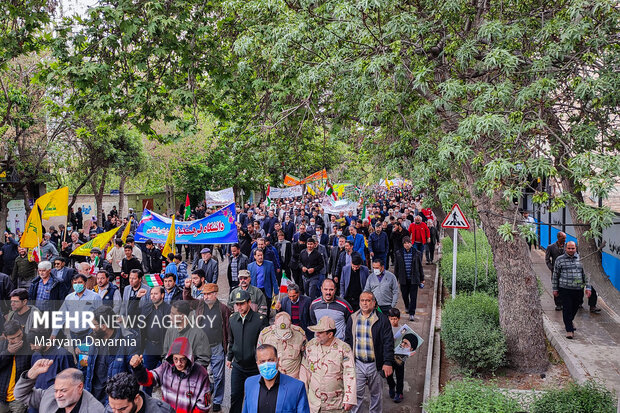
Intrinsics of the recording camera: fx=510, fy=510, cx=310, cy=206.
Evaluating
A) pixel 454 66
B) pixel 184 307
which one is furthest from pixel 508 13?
pixel 184 307

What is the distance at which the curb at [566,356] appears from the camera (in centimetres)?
751

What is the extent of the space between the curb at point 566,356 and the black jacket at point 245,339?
4766mm

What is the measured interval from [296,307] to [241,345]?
4.85ft

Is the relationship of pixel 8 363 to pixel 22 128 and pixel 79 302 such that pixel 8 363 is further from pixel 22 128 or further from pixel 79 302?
pixel 22 128

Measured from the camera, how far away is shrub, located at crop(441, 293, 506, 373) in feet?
25.2

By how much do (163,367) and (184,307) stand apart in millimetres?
Answer: 1966

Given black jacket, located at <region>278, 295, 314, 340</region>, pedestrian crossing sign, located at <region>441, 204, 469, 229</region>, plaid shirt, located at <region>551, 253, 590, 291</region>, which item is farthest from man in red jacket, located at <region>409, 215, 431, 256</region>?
black jacket, located at <region>278, 295, 314, 340</region>

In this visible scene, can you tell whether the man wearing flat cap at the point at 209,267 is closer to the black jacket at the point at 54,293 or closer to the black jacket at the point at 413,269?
the black jacket at the point at 54,293

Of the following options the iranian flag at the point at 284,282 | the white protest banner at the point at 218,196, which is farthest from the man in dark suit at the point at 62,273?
the white protest banner at the point at 218,196

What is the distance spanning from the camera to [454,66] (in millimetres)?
8227

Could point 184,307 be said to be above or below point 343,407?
above

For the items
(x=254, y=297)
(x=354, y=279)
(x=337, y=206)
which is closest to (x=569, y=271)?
(x=354, y=279)

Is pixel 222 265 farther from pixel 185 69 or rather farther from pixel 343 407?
pixel 343 407

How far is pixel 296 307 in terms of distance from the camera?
731 centimetres
